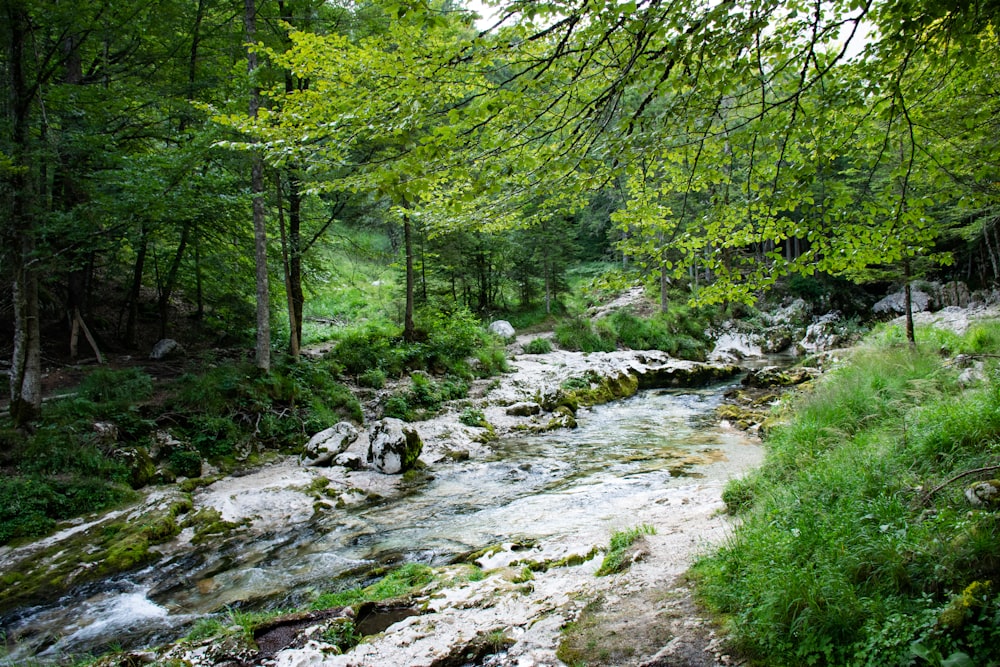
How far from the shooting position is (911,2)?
3.06m

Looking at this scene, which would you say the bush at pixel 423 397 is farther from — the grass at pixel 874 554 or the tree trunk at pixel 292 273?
the grass at pixel 874 554

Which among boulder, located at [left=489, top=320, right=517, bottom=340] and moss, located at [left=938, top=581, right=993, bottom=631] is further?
boulder, located at [left=489, top=320, right=517, bottom=340]

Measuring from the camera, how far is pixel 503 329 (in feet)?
73.2

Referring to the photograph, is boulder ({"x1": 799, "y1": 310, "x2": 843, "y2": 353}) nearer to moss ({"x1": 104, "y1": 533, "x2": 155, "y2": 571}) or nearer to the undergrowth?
the undergrowth

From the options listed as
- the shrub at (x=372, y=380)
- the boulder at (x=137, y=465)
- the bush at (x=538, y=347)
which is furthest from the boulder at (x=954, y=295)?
the boulder at (x=137, y=465)

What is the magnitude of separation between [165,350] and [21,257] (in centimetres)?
509

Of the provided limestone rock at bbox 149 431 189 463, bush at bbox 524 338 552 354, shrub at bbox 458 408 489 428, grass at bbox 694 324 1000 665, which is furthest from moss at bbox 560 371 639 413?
grass at bbox 694 324 1000 665

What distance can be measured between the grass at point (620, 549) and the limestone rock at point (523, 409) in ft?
26.7

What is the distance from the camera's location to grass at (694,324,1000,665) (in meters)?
2.61

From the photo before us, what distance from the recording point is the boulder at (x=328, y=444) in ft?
32.0

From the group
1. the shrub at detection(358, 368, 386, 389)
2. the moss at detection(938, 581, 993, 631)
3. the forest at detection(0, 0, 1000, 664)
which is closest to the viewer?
the moss at detection(938, 581, 993, 631)

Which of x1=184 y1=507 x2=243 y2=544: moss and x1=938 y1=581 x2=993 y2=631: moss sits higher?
x1=938 y1=581 x2=993 y2=631: moss

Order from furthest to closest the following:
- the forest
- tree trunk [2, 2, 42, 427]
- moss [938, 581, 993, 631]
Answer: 1. tree trunk [2, 2, 42, 427]
2. the forest
3. moss [938, 581, 993, 631]

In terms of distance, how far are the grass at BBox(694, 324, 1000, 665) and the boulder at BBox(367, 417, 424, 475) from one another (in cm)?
602
